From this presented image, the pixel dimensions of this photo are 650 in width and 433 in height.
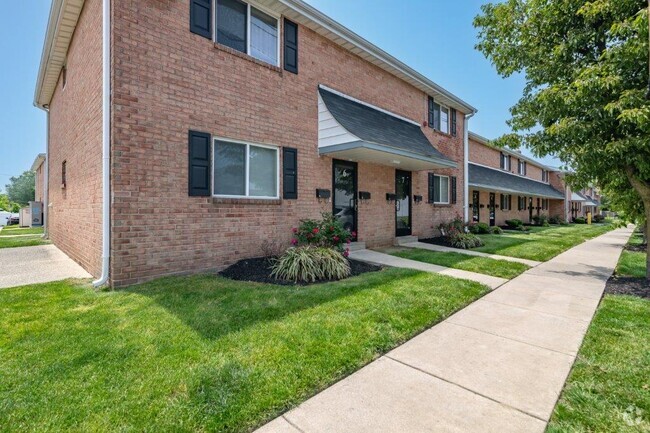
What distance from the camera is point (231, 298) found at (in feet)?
16.3

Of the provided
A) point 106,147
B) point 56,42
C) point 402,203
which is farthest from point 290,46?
point 56,42

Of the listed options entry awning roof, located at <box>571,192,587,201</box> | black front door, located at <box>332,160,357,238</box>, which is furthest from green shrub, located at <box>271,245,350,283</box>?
entry awning roof, located at <box>571,192,587,201</box>

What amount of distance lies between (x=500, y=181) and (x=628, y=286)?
56.2 ft

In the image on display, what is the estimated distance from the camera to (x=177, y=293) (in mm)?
5203

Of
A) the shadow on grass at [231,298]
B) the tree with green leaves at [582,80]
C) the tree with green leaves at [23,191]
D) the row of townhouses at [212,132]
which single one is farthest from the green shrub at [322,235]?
the tree with green leaves at [23,191]

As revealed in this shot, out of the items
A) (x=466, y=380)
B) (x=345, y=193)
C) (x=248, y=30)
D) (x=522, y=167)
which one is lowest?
(x=466, y=380)

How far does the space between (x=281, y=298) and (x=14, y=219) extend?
148 feet

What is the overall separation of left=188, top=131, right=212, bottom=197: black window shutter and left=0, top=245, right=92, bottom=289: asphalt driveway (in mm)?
2925

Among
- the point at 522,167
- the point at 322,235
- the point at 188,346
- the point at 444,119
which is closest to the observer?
the point at 188,346

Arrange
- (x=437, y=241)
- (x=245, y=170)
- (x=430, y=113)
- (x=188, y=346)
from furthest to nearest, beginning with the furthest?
(x=430, y=113)
(x=437, y=241)
(x=245, y=170)
(x=188, y=346)

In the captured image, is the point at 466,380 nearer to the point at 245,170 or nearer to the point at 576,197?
the point at 245,170

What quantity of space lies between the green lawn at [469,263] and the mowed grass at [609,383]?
10.0ft

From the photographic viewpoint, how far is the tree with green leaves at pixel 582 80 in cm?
571

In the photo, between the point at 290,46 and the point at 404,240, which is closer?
the point at 290,46
